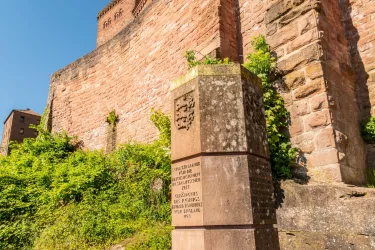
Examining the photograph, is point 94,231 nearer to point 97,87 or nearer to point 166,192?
point 166,192

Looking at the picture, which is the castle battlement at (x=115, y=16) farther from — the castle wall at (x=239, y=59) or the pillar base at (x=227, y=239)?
the pillar base at (x=227, y=239)

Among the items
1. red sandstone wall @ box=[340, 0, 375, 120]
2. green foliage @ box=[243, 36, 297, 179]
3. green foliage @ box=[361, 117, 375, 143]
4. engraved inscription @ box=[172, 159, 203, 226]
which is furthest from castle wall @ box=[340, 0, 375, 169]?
engraved inscription @ box=[172, 159, 203, 226]

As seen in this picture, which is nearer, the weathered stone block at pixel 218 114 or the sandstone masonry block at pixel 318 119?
the weathered stone block at pixel 218 114

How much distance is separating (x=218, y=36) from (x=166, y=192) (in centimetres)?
373

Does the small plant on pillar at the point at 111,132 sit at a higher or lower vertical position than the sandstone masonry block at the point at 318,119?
higher

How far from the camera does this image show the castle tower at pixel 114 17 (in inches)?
1081

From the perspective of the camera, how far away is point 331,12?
5418 millimetres

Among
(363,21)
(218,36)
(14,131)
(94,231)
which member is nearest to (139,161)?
(94,231)

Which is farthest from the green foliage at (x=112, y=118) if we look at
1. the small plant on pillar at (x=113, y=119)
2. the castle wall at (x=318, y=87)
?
the castle wall at (x=318, y=87)

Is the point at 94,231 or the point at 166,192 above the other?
the point at 166,192

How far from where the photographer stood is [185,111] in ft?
10.1

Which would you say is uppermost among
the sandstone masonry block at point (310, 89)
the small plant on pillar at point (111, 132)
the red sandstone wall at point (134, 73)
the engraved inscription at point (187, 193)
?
the red sandstone wall at point (134, 73)

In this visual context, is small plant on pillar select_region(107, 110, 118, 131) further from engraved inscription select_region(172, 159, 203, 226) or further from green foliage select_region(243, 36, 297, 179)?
engraved inscription select_region(172, 159, 203, 226)

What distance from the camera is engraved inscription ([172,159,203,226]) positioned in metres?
2.73
